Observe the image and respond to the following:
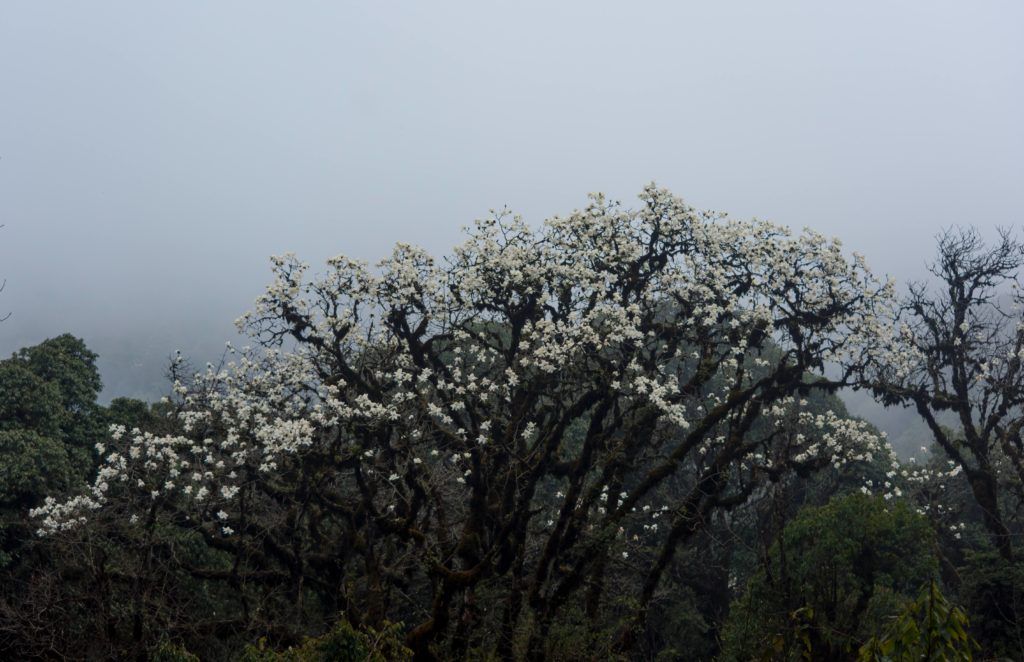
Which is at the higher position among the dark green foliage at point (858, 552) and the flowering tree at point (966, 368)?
the flowering tree at point (966, 368)

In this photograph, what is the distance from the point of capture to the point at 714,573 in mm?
29750

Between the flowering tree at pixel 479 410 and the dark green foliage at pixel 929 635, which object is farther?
the flowering tree at pixel 479 410

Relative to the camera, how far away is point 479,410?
1905 centimetres

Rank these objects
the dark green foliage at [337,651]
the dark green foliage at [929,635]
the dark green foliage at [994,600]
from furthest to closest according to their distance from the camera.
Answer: the dark green foliage at [994,600] < the dark green foliage at [337,651] < the dark green foliage at [929,635]

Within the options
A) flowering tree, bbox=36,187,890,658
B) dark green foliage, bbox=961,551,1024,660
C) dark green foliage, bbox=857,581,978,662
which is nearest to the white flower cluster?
flowering tree, bbox=36,187,890,658

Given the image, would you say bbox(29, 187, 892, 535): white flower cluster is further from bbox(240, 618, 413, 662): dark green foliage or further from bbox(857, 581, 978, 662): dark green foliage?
bbox(857, 581, 978, 662): dark green foliage

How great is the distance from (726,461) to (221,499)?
11.7m

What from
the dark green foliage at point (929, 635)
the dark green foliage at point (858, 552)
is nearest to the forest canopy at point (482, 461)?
the dark green foliage at point (858, 552)

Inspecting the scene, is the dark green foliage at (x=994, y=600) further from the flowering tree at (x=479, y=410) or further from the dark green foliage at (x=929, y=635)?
the dark green foliage at (x=929, y=635)

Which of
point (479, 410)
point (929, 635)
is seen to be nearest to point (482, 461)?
point (479, 410)

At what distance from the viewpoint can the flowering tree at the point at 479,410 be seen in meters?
17.1

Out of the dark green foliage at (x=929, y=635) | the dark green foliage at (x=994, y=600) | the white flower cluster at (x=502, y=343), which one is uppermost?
the white flower cluster at (x=502, y=343)

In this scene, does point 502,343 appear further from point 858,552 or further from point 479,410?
point 858,552

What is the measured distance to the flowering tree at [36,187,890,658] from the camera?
17.1 metres
